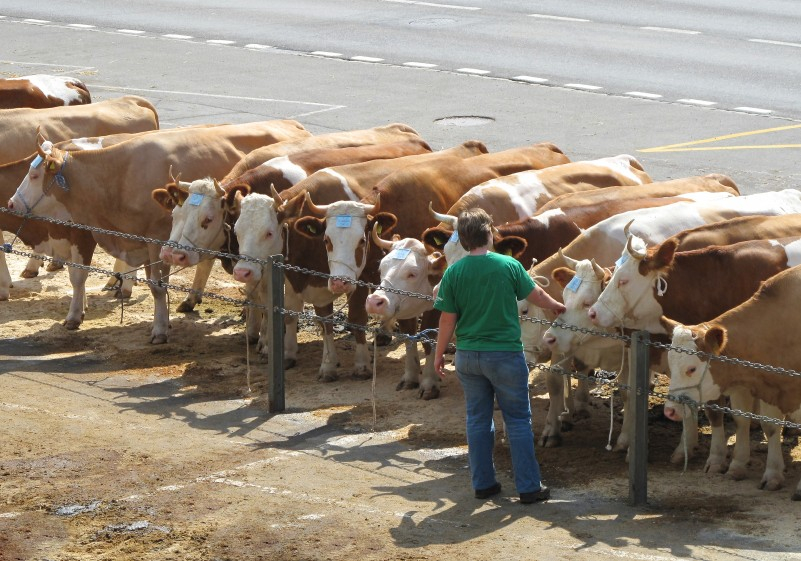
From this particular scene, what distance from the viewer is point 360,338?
46.9 feet

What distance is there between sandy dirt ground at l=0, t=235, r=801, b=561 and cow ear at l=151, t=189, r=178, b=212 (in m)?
1.58

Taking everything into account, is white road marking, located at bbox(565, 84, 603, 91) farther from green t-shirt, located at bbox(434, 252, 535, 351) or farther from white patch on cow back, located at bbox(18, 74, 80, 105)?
green t-shirt, located at bbox(434, 252, 535, 351)

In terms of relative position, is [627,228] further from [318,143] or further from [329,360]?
[318,143]

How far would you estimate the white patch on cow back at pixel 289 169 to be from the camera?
15625 millimetres

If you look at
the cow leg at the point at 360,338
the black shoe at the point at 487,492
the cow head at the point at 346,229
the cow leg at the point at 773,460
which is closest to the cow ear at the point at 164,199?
the cow head at the point at 346,229

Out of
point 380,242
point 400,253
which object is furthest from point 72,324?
point 400,253

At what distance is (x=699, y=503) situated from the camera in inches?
407

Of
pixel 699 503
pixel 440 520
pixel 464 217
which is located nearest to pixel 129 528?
pixel 440 520

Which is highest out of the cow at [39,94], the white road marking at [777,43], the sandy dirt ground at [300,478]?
Result: the white road marking at [777,43]

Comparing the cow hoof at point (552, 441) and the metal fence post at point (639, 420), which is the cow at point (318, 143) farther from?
the metal fence post at point (639, 420)

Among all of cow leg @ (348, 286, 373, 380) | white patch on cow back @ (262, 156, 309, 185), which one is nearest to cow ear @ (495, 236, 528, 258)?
cow leg @ (348, 286, 373, 380)

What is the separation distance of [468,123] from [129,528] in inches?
557

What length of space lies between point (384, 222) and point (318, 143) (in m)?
3.57

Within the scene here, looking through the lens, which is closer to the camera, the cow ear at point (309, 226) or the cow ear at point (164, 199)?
the cow ear at point (309, 226)
